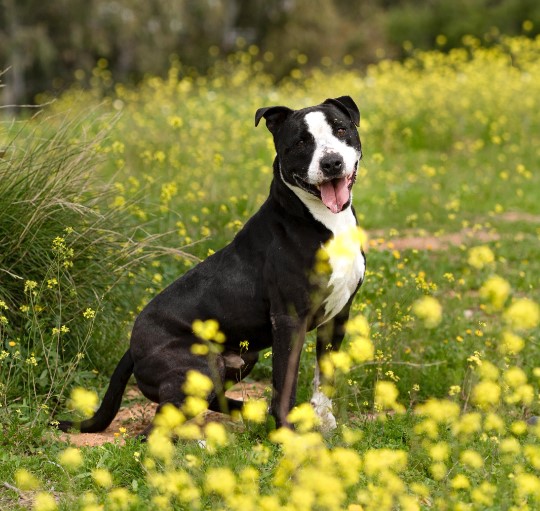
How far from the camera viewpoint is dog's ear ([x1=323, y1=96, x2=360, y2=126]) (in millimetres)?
4023

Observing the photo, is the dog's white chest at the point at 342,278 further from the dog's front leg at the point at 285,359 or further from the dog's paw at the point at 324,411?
the dog's paw at the point at 324,411

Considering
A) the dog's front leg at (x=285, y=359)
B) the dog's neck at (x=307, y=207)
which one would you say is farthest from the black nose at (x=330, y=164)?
the dog's front leg at (x=285, y=359)

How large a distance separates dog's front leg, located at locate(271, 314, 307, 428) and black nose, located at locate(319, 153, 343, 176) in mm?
690

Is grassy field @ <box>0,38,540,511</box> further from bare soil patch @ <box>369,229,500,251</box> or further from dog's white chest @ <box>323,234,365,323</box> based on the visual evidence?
dog's white chest @ <box>323,234,365,323</box>

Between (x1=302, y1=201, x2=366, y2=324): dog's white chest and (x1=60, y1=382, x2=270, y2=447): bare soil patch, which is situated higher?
(x1=302, y1=201, x2=366, y2=324): dog's white chest

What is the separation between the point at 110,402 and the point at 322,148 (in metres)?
1.61

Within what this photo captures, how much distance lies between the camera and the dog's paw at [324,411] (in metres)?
4.07

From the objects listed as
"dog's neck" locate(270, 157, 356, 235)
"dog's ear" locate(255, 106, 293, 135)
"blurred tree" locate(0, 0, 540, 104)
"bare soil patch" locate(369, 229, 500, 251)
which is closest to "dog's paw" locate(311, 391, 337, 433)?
"dog's neck" locate(270, 157, 356, 235)

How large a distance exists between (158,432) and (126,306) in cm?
191

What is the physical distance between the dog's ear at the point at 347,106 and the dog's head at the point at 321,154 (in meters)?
0.05

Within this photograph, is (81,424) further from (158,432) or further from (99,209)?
(99,209)

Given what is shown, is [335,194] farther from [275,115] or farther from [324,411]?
[324,411]

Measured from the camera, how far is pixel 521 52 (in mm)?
15352

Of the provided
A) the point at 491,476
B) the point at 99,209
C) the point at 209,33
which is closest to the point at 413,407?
the point at 491,476
